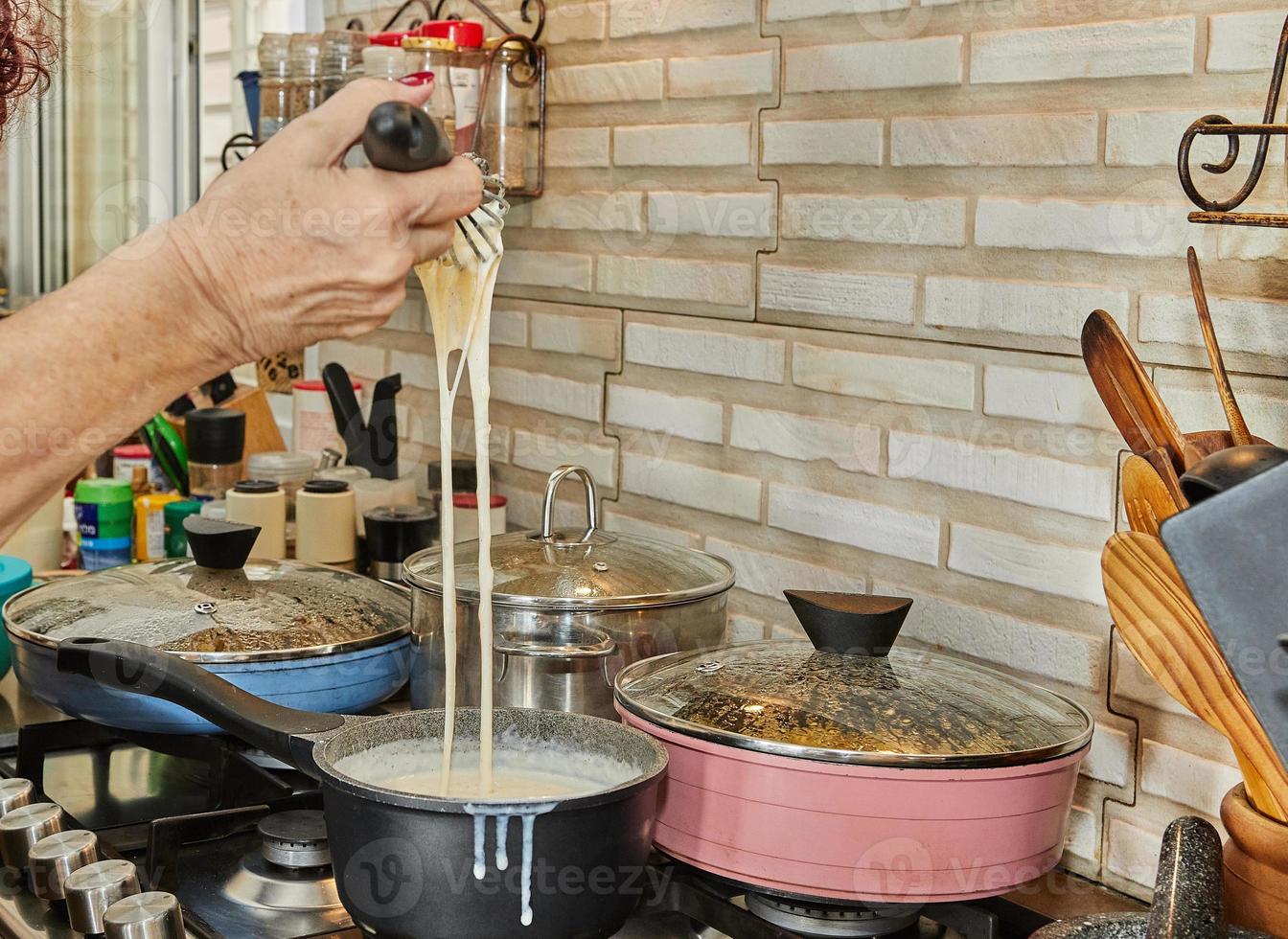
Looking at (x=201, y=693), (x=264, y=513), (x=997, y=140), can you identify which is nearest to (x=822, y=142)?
(x=997, y=140)

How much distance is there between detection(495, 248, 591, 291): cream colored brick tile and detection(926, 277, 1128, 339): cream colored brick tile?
1.87 ft

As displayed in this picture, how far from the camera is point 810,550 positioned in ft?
4.69

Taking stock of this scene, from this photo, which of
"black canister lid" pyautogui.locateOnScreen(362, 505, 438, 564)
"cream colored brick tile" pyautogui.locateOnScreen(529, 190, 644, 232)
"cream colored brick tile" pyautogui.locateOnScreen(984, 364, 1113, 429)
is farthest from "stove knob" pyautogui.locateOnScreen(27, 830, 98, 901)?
"cream colored brick tile" pyautogui.locateOnScreen(529, 190, 644, 232)

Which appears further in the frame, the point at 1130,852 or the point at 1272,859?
the point at 1130,852

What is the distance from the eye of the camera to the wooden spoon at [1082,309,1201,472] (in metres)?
0.95

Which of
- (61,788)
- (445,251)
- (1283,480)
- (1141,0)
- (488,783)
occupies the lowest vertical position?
(61,788)

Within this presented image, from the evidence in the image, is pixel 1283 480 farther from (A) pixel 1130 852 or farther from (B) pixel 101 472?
(B) pixel 101 472

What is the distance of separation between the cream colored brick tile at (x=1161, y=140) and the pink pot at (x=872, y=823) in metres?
0.45

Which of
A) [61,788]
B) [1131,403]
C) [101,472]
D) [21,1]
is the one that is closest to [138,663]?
[61,788]

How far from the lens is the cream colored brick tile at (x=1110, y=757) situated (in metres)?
1.14

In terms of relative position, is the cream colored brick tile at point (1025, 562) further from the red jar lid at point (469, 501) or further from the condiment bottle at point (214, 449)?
the condiment bottle at point (214, 449)

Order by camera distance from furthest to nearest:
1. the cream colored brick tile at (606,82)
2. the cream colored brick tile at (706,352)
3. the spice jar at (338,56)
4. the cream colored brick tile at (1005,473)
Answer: the spice jar at (338,56)
the cream colored brick tile at (606,82)
the cream colored brick tile at (706,352)
the cream colored brick tile at (1005,473)

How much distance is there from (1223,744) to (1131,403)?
28cm

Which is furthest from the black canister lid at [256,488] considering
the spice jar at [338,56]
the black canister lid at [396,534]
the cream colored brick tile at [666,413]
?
the spice jar at [338,56]
